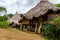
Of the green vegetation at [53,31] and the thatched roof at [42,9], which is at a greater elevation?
the thatched roof at [42,9]

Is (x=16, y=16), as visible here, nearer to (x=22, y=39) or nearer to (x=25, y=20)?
Result: (x=25, y=20)

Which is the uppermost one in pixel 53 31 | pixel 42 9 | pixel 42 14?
pixel 42 9

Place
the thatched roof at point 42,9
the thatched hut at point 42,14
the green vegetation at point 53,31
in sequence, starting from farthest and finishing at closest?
the thatched roof at point 42,9 < the thatched hut at point 42,14 < the green vegetation at point 53,31

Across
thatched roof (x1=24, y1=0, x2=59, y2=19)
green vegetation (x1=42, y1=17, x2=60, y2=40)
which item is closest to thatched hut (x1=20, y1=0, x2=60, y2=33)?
thatched roof (x1=24, y1=0, x2=59, y2=19)

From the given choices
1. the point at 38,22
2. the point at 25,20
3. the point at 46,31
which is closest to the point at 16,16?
the point at 25,20

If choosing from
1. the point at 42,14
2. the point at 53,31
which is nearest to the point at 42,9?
the point at 42,14

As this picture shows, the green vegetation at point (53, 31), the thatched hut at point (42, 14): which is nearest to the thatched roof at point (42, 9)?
the thatched hut at point (42, 14)

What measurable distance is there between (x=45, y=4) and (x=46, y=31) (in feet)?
21.6

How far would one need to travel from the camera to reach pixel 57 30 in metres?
14.8

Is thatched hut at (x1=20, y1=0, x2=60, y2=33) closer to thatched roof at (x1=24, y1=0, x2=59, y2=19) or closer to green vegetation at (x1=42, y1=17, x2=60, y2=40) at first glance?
thatched roof at (x1=24, y1=0, x2=59, y2=19)

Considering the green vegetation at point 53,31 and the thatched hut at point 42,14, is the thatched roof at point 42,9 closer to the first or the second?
the thatched hut at point 42,14

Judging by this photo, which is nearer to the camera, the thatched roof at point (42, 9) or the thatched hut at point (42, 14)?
the thatched hut at point (42, 14)

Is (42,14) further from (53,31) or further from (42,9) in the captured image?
(53,31)

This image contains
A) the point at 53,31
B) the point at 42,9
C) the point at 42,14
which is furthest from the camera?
the point at 42,9
